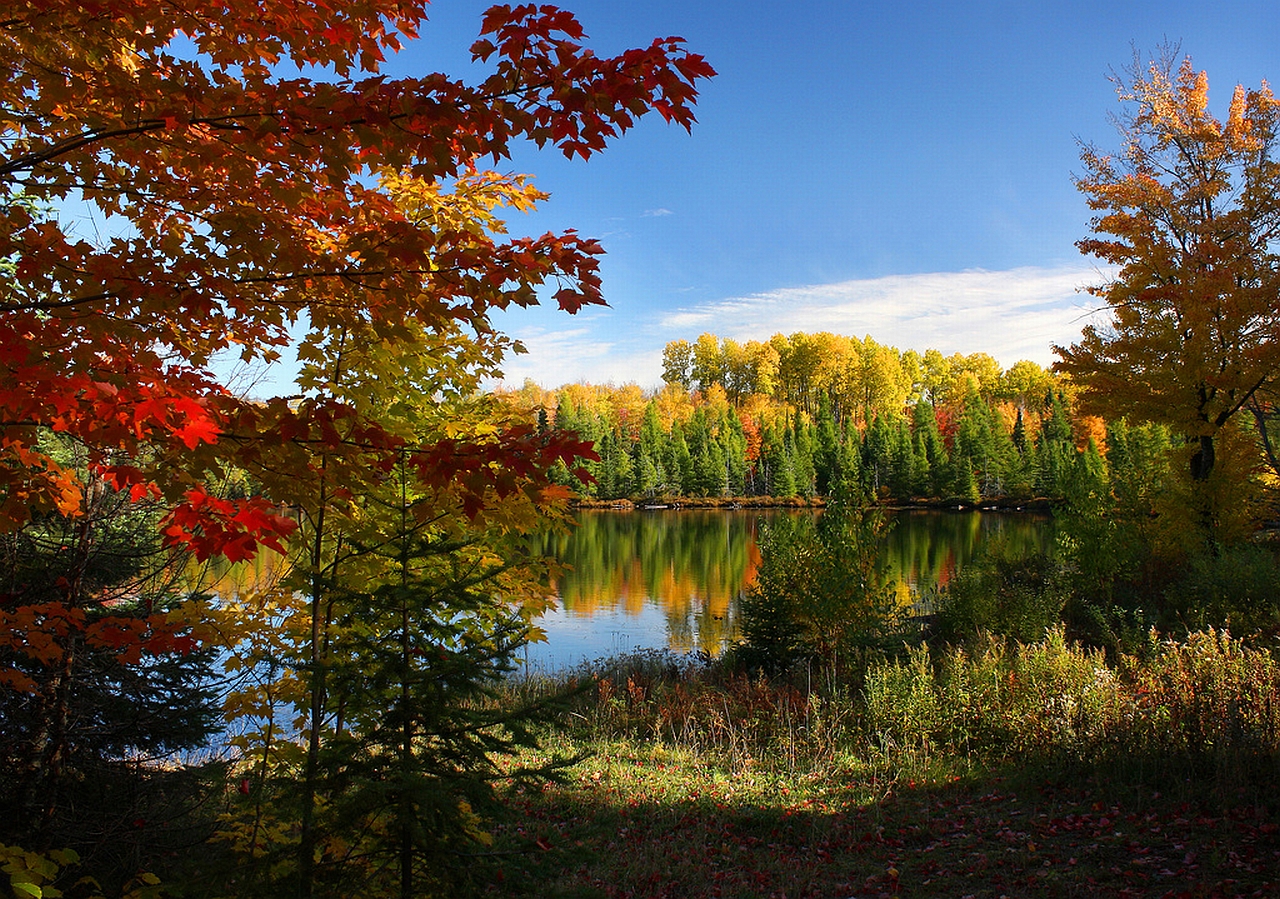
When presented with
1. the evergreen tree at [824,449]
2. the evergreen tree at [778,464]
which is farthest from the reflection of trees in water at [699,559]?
the evergreen tree at [824,449]

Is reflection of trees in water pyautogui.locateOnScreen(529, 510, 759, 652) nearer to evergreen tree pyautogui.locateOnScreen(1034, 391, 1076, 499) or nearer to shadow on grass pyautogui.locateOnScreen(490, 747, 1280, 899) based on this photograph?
shadow on grass pyautogui.locateOnScreen(490, 747, 1280, 899)

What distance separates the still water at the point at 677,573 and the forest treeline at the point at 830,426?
7.30 meters

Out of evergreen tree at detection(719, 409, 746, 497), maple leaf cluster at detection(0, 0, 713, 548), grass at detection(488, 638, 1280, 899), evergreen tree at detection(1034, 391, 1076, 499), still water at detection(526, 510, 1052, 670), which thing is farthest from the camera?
evergreen tree at detection(719, 409, 746, 497)

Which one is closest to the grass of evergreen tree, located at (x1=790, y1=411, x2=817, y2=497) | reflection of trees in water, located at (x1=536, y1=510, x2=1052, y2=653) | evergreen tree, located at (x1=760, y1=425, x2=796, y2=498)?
reflection of trees in water, located at (x1=536, y1=510, x2=1052, y2=653)

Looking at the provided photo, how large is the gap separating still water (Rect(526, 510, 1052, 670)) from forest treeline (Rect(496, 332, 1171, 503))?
730 cm

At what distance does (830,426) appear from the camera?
66875 millimetres

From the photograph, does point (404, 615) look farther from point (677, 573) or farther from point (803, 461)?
point (803, 461)

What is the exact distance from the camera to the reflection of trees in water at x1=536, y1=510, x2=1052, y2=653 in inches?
765

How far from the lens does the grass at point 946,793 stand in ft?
15.3

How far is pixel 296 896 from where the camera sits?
3.00 meters

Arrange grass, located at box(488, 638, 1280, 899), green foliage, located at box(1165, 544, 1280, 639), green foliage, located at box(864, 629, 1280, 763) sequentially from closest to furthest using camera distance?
grass, located at box(488, 638, 1280, 899)
green foliage, located at box(864, 629, 1280, 763)
green foliage, located at box(1165, 544, 1280, 639)

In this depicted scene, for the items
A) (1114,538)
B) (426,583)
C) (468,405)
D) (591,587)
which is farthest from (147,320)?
(591,587)

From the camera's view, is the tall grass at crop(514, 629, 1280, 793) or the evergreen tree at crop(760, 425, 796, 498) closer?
the tall grass at crop(514, 629, 1280, 793)

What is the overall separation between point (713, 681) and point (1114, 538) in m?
7.88
